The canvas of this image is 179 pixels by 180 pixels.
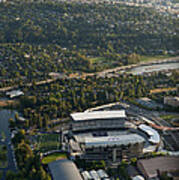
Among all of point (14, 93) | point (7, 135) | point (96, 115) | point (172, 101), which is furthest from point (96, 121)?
point (14, 93)

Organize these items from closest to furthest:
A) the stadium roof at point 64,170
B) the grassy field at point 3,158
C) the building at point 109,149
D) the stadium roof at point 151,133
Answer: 1. the stadium roof at point 64,170
2. the grassy field at point 3,158
3. the building at point 109,149
4. the stadium roof at point 151,133

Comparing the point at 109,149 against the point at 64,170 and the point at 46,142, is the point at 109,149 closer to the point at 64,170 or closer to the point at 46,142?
the point at 64,170

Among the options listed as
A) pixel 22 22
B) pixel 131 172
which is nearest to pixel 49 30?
pixel 22 22

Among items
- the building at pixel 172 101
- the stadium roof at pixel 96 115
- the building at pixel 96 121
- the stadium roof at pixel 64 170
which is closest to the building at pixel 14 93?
the stadium roof at pixel 96 115

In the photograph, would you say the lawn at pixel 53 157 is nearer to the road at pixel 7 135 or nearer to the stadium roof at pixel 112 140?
the stadium roof at pixel 112 140

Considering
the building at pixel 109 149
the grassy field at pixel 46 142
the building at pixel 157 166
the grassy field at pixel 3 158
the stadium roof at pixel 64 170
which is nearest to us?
the stadium roof at pixel 64 170

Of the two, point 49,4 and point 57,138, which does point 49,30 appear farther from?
point 57,138

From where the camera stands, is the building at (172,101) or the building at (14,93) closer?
the building at (172,101)

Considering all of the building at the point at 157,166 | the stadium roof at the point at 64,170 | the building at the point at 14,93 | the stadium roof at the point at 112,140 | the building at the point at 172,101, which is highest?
the building at the point at 14,93
